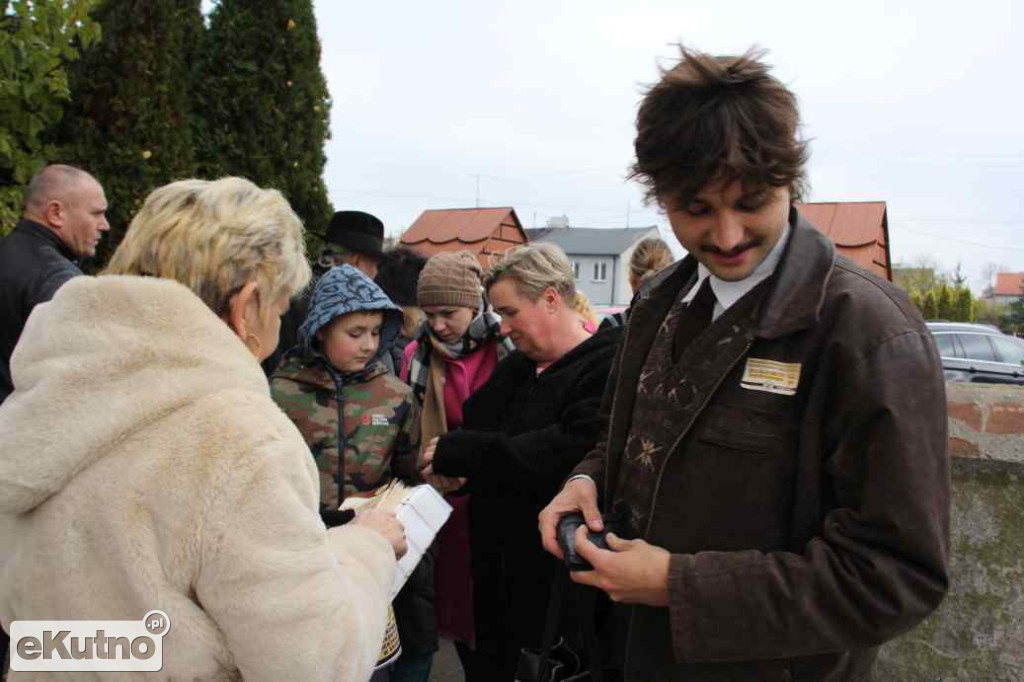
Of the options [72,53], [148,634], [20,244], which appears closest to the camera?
[148,634]

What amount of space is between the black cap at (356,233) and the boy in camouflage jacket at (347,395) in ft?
6.13

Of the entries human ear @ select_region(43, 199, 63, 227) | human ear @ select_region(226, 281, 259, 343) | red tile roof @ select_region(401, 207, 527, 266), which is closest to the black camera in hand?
human ear @ select_region(226, 281, 259, 343)

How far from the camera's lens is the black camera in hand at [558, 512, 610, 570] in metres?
1.54

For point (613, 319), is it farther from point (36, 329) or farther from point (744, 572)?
point (36, 329)

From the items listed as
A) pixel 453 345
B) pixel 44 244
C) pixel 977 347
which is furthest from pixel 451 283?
pixel 977 347

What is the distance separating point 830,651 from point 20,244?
408 centimetres

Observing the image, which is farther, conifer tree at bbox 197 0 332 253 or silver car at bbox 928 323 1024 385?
silver car at bbox 928 323 1024 385

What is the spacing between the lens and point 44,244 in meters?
3.83

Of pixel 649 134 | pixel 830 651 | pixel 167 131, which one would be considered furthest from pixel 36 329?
pixel 167 131

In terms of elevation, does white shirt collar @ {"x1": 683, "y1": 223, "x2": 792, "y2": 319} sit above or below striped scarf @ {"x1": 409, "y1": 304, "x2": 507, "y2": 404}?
above

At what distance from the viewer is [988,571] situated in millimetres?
2322

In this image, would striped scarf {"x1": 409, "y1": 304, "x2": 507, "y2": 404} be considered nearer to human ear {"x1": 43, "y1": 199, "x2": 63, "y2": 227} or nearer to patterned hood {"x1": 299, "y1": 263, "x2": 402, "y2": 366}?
patterned hood {"x1": 299, "y1": 263, "x2": 402, "y2": 366}

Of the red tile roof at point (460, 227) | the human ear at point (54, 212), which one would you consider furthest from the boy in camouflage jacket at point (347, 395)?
the red tile roof at point (460, 227)

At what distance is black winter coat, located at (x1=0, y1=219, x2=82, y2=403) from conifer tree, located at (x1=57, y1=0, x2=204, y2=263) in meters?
2.14
